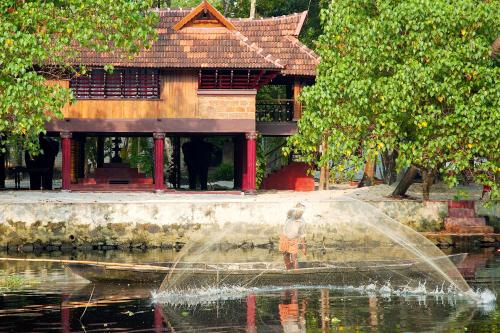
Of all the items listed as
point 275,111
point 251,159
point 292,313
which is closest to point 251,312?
point 292,313

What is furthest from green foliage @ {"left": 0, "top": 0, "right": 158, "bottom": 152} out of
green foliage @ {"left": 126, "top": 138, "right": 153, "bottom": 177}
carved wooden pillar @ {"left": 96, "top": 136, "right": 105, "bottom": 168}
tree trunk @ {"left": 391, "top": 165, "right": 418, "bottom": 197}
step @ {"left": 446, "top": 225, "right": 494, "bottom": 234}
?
green foliage @ {"left": 126, "top": 138, "right": 153, "bottom": 177}

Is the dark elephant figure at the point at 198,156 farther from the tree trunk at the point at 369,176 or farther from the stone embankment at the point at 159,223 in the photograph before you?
the stone embankment at the point at 159,223

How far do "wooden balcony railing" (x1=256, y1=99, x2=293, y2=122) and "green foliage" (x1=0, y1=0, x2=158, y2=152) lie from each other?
1571cm

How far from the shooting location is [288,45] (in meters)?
48.9

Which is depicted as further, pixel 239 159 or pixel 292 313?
pixel 239 159

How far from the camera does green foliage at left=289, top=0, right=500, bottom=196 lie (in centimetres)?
3662

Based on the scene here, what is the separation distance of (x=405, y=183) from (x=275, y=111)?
30.9 ft

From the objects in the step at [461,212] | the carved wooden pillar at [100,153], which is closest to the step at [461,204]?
the step at [461,212]

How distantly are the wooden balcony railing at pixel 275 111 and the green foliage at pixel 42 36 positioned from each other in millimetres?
15709

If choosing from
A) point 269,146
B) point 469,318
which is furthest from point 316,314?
point 269,146

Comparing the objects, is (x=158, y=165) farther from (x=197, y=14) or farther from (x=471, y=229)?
(x=471, y=229)

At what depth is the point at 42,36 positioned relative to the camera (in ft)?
106

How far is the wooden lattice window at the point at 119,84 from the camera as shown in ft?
148

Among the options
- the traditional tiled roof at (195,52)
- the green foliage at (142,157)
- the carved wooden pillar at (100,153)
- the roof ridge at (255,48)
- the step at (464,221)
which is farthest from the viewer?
the green foliage at (142,157)
